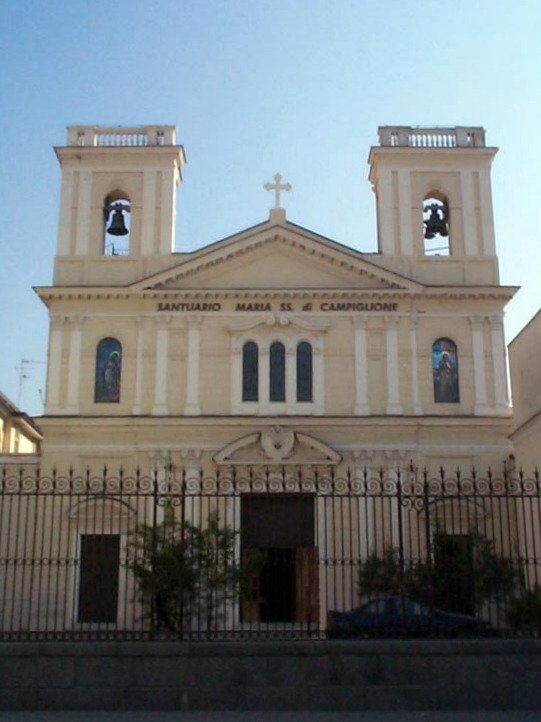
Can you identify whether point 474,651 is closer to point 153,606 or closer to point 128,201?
point 153,606

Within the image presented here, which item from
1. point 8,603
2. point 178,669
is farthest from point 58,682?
point 8,603

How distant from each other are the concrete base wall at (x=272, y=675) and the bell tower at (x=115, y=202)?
60.2ft

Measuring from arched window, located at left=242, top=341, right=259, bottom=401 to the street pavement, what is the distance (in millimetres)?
16471

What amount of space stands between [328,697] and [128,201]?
2128 cm

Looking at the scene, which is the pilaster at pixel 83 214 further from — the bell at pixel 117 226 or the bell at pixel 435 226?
the bell at pixel 435 226

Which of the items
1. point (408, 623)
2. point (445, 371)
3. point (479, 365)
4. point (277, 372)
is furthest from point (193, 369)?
point (408, 623)

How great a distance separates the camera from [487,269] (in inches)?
1190

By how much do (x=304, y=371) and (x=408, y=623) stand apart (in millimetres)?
15232

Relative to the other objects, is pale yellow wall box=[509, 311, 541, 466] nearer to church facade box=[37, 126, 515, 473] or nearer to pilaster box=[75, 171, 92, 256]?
church facade box=[37, 126, 515, 473]

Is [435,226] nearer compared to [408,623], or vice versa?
[408,623]

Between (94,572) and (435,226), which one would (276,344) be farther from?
(94,572)

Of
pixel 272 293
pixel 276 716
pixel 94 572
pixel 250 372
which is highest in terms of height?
pixel 272 293

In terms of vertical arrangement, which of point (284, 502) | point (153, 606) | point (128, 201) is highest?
point (128, 201)

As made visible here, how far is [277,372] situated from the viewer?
29203mm
